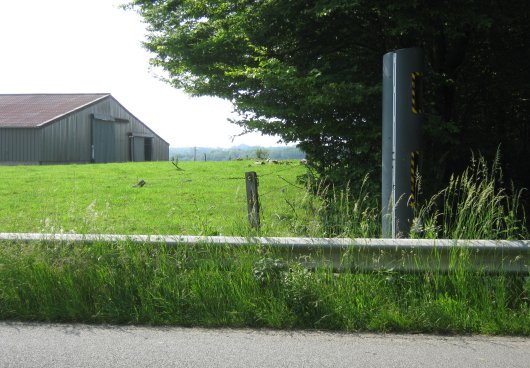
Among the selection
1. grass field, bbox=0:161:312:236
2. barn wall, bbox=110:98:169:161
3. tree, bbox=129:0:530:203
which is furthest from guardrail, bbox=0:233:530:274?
barn wall, bbox=110:98:169:161

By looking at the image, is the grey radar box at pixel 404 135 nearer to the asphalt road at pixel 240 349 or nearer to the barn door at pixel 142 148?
the asphalt road at pixel 240 349

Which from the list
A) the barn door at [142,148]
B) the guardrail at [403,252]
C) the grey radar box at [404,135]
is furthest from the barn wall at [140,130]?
the guardrail at [403,252]

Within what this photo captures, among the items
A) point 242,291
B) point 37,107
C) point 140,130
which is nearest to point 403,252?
point 242,291

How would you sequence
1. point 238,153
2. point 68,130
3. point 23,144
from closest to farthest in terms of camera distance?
point 238,153, point 23,144, point 68,130

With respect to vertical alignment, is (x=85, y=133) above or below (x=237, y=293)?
above

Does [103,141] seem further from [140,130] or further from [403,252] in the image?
[403,252]

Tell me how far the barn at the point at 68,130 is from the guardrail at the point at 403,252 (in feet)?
116

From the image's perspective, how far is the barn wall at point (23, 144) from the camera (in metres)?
36.9

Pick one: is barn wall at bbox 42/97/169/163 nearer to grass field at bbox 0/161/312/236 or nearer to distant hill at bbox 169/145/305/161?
distant hill at bbox 169/145/305/161

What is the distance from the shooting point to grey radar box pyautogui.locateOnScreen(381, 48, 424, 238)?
609 cm

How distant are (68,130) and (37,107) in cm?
412

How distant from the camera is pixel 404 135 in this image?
6164mm

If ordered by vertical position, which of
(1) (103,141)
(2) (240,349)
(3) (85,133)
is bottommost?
(2) (240,349)

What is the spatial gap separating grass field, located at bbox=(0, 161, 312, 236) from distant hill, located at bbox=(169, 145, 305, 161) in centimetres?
53
